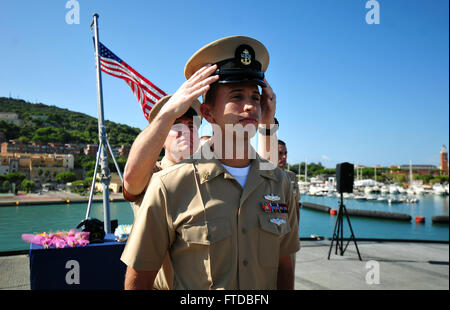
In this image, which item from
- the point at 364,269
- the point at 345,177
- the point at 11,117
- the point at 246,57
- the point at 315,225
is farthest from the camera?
the point at 11,117

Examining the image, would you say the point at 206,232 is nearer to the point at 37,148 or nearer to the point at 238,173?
the point at 238,173

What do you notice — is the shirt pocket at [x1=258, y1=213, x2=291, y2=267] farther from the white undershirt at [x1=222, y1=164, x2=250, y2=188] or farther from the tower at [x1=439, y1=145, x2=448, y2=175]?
the tower at [x1=439, y1=145, x2=448, y2=175]

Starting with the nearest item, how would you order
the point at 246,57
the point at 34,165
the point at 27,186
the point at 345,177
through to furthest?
the point at 246,57 < the point at 345,177 < the point at 27,186 < the point at 34,165

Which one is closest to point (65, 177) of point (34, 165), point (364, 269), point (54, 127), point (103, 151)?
point (34, 165)

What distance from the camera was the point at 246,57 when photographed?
146cm

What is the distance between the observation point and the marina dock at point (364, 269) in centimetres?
520

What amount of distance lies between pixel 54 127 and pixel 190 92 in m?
122

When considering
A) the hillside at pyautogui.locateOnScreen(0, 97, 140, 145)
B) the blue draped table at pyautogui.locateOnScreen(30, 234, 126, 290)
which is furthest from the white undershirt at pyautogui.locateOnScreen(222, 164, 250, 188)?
the hillside at pyautogui.locateOnScreen(0, 97, 140, 145)

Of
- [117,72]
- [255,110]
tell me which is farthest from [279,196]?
[117,72]
